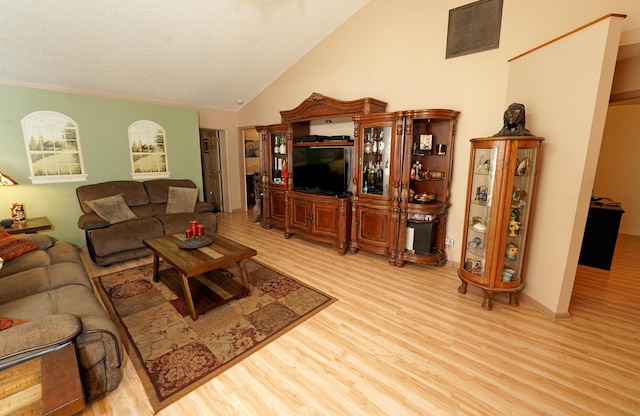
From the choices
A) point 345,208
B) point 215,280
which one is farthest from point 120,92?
point 345,208

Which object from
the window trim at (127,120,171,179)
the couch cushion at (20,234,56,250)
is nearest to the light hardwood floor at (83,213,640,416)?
the couch cushion at (20,234,56,250)

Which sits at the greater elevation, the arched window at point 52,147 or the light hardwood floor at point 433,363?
the arched window at point 52,147

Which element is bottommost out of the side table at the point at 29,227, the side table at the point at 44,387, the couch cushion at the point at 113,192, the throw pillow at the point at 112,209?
the side table at the point at 44,387

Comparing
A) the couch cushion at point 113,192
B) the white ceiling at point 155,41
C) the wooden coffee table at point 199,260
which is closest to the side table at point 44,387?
the wooden coffee table at point 199,260

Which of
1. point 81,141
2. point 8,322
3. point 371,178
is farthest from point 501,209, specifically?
point 81,141

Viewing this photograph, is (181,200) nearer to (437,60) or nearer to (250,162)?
(250,162)

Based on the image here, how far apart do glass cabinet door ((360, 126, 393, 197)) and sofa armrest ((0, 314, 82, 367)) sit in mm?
3170

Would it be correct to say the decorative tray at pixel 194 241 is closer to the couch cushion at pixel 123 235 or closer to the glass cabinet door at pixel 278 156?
the couch cushion at pixel 123 235

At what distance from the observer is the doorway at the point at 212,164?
6461mm

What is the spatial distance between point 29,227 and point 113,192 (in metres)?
1.10

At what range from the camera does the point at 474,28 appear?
311cm

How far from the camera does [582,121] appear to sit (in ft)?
7.22

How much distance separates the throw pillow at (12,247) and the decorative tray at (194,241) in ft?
4.19

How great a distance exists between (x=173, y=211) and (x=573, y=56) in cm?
517
